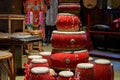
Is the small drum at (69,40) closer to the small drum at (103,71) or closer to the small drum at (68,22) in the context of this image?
the small drum at (68,22)

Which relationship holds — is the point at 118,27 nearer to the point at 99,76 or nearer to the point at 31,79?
the point at 99,76

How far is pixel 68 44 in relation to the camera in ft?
10.2

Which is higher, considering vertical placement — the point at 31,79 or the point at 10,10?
the point at 10,10

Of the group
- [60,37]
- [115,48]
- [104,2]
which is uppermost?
[104,2]

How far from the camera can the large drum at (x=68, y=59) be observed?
3.07 meters

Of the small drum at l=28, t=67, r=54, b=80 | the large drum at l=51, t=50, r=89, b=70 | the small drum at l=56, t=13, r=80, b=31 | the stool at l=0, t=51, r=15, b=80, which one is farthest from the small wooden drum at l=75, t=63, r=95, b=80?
the stool at l=0, t=51, r=15, b=80

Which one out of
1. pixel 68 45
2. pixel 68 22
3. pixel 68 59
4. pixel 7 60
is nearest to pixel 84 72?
pixel 68 59

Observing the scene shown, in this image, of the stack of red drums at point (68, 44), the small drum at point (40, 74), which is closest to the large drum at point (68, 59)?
the stack of red drums at point (68, 44)

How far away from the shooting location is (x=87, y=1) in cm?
690

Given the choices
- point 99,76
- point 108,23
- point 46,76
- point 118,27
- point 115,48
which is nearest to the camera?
Result: point 46,76

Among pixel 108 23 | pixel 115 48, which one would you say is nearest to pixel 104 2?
pixel 108 23

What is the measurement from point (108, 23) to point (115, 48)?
112cm

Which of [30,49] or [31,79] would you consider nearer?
[31,79]

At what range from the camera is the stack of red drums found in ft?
10.1
